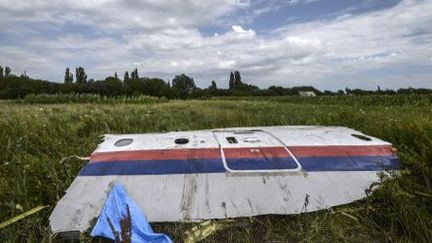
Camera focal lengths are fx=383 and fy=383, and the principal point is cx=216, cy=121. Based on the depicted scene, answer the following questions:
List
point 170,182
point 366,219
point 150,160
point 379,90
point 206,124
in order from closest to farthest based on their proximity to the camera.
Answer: point 366,219 < point 170,182 < point 150,160 < point 206,124 < point 379,90

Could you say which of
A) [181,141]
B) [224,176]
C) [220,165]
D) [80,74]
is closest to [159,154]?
[181,141]

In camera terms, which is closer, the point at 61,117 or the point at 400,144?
the point at 400,144

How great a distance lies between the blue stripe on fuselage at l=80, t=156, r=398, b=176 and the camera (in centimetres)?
351

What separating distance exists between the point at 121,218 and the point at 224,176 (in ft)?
3.18

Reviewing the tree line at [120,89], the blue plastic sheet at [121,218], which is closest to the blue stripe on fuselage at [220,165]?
the blue plastic sheet at [121,218]

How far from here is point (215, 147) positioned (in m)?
3.92

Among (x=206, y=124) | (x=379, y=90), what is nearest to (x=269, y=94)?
(x=379, y=90)

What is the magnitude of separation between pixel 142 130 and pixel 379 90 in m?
26.1

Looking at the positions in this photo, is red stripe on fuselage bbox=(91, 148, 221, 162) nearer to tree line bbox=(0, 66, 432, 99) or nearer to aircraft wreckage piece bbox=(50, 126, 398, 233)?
aircraft wreckage piece bbox=(50, 126, 398, 233)

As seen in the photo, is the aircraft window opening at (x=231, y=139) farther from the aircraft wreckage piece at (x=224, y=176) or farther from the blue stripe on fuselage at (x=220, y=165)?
the blue stripe on fuselage at (x=220, y=165)

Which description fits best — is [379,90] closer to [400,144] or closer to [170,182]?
[400,144]

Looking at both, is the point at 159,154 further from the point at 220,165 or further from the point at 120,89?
the point at 120,89

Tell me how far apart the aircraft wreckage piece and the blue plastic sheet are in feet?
0.30

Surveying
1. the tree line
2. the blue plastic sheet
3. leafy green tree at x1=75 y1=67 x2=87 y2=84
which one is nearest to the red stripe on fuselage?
the blue plastic sheet
